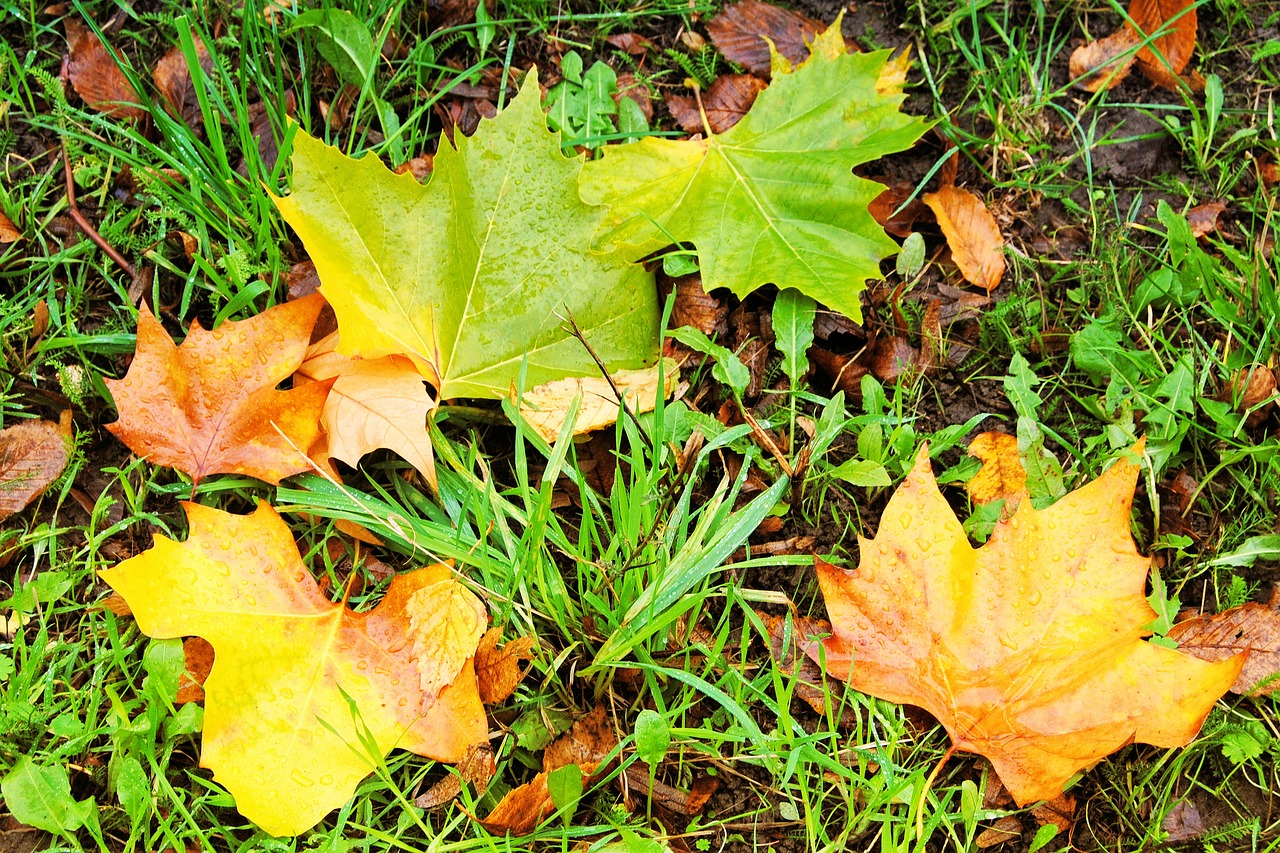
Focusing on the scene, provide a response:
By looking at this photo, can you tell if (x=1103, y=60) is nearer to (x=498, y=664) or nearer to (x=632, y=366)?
(x=632, y=366)

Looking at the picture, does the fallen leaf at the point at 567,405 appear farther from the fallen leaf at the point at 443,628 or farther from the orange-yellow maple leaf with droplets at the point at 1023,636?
the orange-yellow maple leaf with droplets at the point at 1023,636

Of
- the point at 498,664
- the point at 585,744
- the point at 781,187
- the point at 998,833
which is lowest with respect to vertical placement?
the point at 998,833

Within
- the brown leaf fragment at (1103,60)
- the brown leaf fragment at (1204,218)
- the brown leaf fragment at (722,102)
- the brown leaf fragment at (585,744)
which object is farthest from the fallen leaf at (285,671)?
the brown leaf fragment at (1103,60)

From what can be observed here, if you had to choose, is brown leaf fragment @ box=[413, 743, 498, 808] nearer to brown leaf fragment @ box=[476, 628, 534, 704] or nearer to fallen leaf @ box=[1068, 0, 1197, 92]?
brown leaf fragment @ box=[476, 628, 534, 704]

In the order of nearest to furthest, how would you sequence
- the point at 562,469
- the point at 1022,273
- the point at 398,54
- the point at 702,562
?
the point at 702,562 → the point at 562,469 → the point at 1022,273 → the point at 398,54

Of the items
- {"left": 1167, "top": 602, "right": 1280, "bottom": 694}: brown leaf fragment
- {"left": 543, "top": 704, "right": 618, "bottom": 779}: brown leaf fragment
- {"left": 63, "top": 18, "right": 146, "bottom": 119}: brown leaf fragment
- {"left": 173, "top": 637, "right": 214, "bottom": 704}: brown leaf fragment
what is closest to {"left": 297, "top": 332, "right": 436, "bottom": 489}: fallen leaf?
{"left": 173, "top": 637, "right": 214, "bottom": 704}: brown leaf fragment

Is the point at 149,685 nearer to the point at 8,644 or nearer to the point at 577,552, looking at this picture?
the point at 8,644

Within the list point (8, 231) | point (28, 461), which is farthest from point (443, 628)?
point (8, 231)

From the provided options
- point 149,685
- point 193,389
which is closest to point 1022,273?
point 193,389

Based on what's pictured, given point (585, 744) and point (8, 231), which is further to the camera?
point (8, 231)
